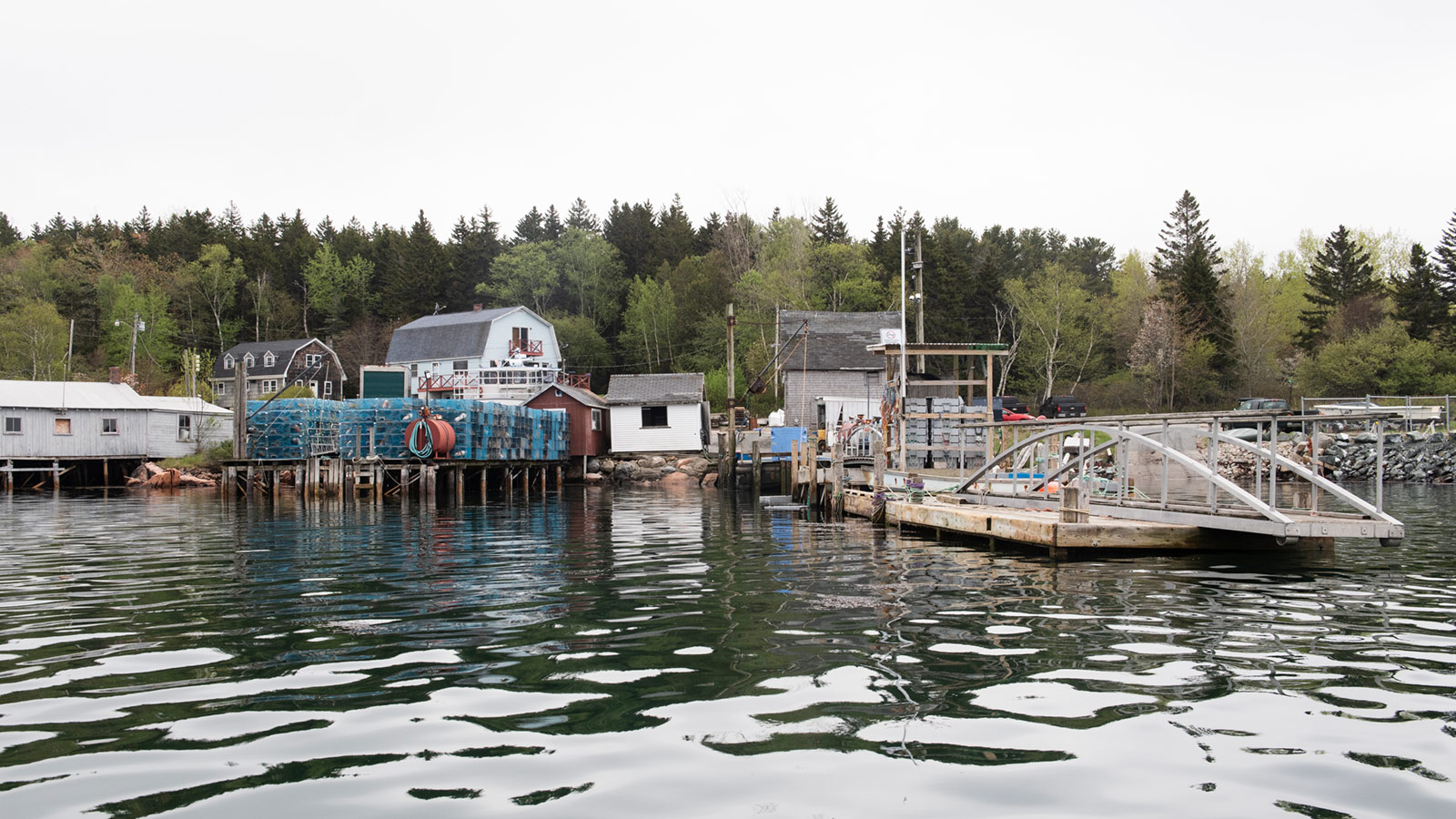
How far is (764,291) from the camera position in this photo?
69.0 meters

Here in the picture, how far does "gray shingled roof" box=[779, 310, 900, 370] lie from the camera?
5078 cm

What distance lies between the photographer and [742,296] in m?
72.3

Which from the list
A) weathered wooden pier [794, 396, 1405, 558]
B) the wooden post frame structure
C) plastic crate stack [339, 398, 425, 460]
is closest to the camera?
weathered wooden pier [794, 396, 1405, 558]

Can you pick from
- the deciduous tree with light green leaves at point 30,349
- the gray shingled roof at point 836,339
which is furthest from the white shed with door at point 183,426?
the gray shingled roof at point 836,339

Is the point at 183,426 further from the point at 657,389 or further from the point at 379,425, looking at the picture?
the point at 657,389

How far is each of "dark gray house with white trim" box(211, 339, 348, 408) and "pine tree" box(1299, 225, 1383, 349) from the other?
68.6 metres

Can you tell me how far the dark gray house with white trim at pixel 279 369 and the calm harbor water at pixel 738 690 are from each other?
66.8m

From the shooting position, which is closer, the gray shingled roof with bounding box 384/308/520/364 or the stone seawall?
the stone seawall

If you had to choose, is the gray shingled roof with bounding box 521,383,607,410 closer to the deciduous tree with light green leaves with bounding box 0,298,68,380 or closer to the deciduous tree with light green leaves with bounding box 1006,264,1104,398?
the deciduous tree with light green leaves with bounding box 1006,264,1104,398

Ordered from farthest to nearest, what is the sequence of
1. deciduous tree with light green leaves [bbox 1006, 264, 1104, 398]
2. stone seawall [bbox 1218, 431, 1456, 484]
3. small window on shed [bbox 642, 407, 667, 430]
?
deciduous tree with light green leaves [bbox 1006, 264, 1104, 398] < small window on shed [bbox 642, 407, 667, 430] < stone seawall [bbox 1218, 431, 1456, 484]

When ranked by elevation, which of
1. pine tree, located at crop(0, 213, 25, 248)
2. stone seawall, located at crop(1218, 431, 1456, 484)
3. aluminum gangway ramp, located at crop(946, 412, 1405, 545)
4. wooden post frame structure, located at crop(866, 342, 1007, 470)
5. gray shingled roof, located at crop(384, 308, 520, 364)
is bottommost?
stone seawall, located at crop(1218, 431, 1456, 484)

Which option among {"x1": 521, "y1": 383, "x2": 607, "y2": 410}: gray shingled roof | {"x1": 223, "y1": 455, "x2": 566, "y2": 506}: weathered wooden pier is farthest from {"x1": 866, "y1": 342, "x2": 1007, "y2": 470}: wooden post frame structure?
{"x1": 521, "y1": 383, "x2": 607, "y2": 410}: gray shingled roof

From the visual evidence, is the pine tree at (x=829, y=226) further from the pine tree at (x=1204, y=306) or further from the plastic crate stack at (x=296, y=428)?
the plastic crate stack at (x=296, y=428)

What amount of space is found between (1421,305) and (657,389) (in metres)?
43.1
